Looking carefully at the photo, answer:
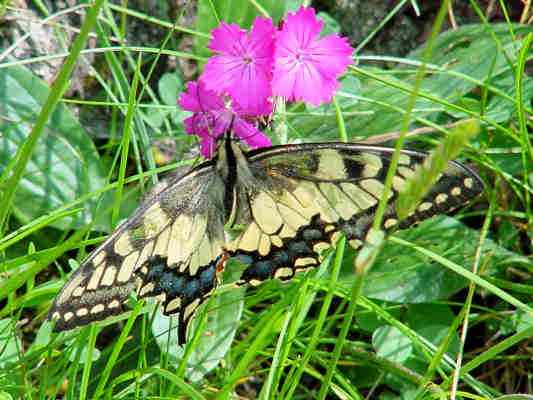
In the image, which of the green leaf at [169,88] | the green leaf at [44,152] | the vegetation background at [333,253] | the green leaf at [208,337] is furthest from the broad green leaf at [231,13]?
the green leaf at [208,337]

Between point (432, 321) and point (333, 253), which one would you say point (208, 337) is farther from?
point (432, 321)

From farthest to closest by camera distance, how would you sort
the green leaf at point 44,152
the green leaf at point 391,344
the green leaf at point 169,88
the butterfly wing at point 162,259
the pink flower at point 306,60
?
the green leaf at point 169,88, the green leaf at point 44,152, the green leaf at point 391,344, the pink flower at point 306,60, the butterfly wing at point 162,259

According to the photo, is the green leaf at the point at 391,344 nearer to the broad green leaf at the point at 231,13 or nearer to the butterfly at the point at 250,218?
the butterfly at the point at 250,218

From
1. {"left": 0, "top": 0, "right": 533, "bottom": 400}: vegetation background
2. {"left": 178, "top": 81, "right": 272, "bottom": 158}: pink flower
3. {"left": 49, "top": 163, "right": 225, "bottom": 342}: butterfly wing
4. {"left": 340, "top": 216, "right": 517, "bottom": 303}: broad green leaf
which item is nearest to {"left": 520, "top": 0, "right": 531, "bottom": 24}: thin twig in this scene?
{"left": 0, "top": 0, "right": 533, "bottom": 400}: vegetation background

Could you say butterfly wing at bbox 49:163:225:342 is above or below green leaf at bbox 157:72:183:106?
below

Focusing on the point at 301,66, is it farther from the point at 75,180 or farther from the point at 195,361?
the point at 75,180

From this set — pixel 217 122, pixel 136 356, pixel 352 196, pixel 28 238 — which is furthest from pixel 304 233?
pixel 28 238

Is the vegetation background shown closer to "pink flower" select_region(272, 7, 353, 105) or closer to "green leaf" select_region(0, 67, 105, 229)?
"green leaf" select_region(0, 67, 105, 229)
